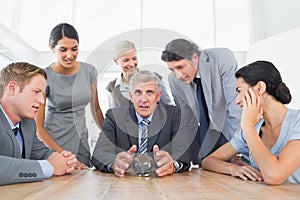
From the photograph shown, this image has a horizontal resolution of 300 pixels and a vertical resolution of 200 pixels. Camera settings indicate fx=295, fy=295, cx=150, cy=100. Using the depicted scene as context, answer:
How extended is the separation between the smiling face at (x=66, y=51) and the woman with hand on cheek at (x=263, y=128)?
738mm

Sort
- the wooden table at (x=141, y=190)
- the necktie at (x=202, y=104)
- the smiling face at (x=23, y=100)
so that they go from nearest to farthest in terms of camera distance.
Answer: the wooden table at (x=141, y=190)
the smiling face at (x=23, y=100)
the necktie at (x=202, y=104)

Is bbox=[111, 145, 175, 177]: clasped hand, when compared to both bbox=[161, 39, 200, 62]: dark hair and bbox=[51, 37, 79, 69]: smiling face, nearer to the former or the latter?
bbox=[161, 39, 200, 62]: dark hair

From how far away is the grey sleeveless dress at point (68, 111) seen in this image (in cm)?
133

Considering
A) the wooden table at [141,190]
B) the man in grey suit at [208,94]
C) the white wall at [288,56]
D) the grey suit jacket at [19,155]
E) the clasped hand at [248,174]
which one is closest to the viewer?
the wooden table at [141,190]

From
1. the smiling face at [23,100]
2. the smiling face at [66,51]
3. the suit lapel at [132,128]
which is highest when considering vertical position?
the smiling face at [66,51]

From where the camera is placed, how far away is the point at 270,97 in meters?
1.08

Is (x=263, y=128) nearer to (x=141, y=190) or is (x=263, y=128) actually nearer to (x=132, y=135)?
Answer: (x=132, y=135)

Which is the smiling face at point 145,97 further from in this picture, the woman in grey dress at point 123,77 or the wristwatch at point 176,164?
the wristwatch at point 176,164

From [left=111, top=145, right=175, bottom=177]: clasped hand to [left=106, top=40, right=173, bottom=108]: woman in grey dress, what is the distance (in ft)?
0.71

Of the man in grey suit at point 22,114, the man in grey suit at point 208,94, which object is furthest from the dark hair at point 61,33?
the man in grey suit at point 208,94

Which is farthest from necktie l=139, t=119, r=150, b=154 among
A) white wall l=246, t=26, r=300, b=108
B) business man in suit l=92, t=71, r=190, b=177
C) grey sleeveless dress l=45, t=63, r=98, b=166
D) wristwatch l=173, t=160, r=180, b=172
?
white wall l=246, t=26, r=300, b=108

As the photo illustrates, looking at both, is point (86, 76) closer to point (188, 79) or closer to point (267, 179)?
point (188, 79)

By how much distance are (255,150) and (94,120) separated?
2.25ft

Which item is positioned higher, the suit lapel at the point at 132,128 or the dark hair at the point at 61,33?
the dark hair at the point at 61,33
